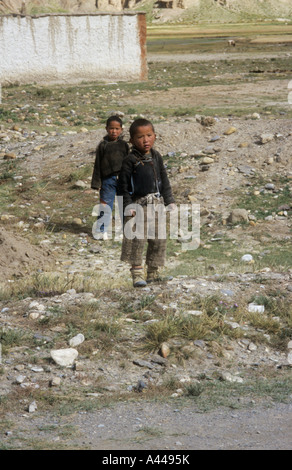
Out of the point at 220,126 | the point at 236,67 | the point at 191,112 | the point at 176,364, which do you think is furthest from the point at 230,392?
the point at 236,67

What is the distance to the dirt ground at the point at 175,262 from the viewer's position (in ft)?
11.7

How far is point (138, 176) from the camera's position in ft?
18.9

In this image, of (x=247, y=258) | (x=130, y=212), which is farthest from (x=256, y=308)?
(x=247, y=258)

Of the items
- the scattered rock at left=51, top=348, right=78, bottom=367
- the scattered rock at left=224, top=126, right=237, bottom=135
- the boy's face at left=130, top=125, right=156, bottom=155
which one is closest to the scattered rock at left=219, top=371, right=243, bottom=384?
the scattered rock at left=51, top=348, right=78, bottom=367

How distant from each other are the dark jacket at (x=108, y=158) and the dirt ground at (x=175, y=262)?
872mm

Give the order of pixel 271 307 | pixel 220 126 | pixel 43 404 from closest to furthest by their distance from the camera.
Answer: pixel 43 404, pixel 271 307, pixel 220 126

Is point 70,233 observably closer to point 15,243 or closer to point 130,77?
point 15,243

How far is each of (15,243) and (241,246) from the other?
8.35 ft

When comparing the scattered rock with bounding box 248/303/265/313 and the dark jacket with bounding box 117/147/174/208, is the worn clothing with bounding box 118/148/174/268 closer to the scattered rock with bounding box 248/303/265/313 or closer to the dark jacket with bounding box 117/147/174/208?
the dark jacket with bounding box 117/147/174/208

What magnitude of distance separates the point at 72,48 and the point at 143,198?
16243 mm

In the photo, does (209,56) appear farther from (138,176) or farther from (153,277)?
(138,176)

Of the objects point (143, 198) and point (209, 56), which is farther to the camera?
point (209, 56)

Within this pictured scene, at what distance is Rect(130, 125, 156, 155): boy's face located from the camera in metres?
5.58
